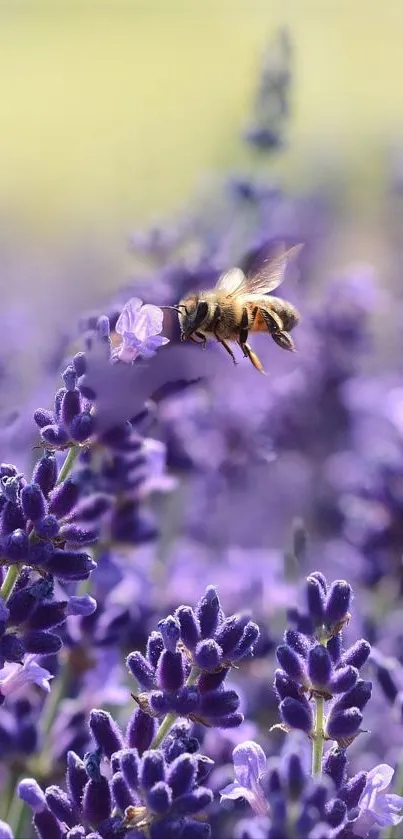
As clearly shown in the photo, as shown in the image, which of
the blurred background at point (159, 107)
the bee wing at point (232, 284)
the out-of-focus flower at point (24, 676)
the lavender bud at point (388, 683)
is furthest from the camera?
the blurred background at point (159, 107)

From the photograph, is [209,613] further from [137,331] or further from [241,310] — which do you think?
[241,310]

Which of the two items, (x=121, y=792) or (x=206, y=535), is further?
(x=206, y=535)

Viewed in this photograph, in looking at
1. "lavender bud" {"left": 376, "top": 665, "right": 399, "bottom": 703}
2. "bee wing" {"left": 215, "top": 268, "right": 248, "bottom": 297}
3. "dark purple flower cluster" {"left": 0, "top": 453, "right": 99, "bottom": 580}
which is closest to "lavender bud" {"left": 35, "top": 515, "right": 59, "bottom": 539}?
"dark purple flower cluster" {"left": 0, "top": 453, "right": 99, "bottom": 580}

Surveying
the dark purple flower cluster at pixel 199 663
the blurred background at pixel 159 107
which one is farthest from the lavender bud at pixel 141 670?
the blurred background at pixel 159 107

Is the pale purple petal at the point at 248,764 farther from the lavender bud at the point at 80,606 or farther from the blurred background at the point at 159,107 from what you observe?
the blurred background at the point at 159,107

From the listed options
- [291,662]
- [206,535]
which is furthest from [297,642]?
[206,535]

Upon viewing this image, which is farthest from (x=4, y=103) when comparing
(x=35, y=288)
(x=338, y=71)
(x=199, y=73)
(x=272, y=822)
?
(x=272, y=822)

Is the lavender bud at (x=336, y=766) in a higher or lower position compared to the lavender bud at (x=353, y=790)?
higher
